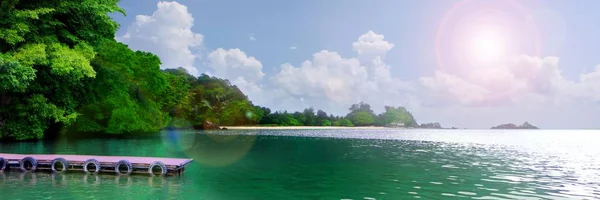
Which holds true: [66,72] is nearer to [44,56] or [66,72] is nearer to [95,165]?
[44,56]

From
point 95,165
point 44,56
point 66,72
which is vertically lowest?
point 95,165

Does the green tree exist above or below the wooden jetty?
above

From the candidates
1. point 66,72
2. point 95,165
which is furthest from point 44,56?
point 95,165

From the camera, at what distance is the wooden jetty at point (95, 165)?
2434 centimetres

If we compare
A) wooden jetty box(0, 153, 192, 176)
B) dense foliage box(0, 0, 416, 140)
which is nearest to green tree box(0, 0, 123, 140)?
dense foliage box(0, 0, 416, 140)

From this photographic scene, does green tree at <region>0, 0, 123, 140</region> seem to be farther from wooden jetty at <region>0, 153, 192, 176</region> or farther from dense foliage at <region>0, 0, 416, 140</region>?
wooden jetty at <region>0, 153, 192, 176</region>

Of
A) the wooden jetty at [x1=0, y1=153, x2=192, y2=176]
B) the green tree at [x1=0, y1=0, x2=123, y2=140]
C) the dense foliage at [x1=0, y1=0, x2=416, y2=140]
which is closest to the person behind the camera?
the wooden jetty at [x1=0, y1=153, x2=192, y2=176]

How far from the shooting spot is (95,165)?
2477 cm

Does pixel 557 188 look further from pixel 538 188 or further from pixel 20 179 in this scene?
pixel 20 179

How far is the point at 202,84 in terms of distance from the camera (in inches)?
6216

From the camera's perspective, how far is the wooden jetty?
24.3 meters

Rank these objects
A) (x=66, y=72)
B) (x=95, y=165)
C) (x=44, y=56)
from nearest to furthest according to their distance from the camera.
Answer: (x=95, y=165), (x=44, y=56), (x=66, y=72)

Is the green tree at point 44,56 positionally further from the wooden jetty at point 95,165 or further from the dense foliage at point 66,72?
the wooden jetty at point 95,165

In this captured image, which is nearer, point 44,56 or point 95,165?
point 95,165
